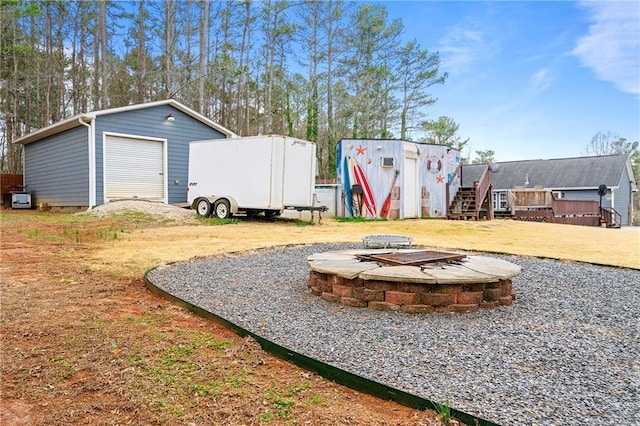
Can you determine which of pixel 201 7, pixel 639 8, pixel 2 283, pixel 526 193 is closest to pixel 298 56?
pixel 201 7

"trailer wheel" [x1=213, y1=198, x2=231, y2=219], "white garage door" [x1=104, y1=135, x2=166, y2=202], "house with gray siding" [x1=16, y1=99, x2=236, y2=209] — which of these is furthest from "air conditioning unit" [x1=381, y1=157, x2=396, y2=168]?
"white garage door" [x1=104, y1=135, x2=166, y2=202]

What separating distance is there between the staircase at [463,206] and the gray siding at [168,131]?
9356mm

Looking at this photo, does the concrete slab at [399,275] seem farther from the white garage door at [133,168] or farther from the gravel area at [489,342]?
the white garage door at [133,168]

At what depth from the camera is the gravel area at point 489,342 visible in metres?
1.60

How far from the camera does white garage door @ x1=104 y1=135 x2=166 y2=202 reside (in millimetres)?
11875

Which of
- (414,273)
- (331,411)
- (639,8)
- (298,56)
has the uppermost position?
(298,56)

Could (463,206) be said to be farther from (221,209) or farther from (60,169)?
(60,169)

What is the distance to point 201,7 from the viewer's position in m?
17.7

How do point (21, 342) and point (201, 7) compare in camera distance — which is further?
point (201, 7)

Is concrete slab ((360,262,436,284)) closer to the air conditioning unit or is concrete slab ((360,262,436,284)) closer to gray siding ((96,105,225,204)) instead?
the air conditioning unit

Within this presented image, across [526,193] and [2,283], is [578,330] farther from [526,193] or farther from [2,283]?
[526,193]

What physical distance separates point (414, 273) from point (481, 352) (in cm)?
84

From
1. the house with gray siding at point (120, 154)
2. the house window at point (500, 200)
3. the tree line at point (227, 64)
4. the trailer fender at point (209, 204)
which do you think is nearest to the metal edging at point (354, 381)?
the trailer fender at point (209, 204)

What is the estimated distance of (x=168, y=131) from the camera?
13.1m
